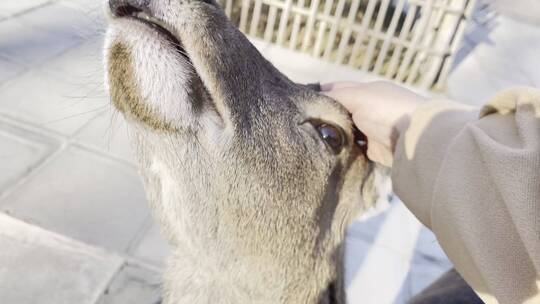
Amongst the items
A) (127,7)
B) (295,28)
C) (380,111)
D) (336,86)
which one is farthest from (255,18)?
(127,7)

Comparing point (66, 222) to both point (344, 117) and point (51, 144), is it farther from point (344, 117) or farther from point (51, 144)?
point (344, 117)

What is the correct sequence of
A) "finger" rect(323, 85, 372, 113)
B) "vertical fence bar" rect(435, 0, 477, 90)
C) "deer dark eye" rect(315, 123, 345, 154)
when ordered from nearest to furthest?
"deer dark eye" rect(315, 123, 345, 154), "finger" rect(323, 85, 372, 113), "vertical fence bar" rect(435, 0, 477, 90)

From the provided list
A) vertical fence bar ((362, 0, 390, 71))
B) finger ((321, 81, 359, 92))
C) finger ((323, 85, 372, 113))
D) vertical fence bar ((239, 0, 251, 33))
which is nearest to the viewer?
finger ((323, 85, 372, 113))

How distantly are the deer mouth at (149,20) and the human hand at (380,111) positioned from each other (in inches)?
41.4

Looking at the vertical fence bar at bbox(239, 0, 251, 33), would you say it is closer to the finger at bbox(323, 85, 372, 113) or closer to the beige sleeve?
the finger at bbox(323, 85, 372, 113)

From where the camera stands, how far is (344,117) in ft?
8.50

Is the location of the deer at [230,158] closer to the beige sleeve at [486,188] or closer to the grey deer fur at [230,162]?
the grey deer fur at [230,162]

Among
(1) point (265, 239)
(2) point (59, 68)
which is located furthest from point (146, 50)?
(2) point (59, 68)

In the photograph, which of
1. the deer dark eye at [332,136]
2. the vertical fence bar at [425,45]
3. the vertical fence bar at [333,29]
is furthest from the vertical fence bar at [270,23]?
the deer dark eye at [332,136]

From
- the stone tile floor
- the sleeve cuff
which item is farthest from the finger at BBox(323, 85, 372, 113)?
the stone tile floor

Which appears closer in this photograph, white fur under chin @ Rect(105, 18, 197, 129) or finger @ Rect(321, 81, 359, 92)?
white fur under chin @ Rect(105, 18, 197, 129)

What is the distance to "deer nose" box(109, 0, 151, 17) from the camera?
1.81 m

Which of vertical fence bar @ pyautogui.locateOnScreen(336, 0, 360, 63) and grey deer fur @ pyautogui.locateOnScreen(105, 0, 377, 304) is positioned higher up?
grey deer fur @ pyautogui.locateOnScreen(105, 0, 377, 304)

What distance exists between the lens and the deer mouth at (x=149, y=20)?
1.83m
